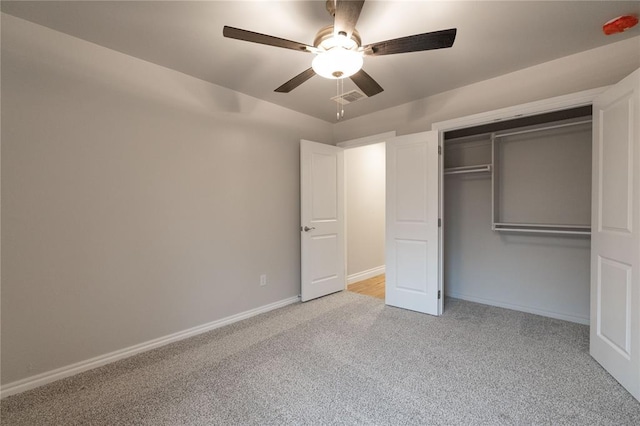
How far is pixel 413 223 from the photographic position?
3225 millimetres

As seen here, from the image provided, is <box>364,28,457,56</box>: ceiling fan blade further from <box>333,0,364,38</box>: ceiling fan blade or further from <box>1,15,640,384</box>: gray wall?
<box>1,15,640,384</box>: gray wall

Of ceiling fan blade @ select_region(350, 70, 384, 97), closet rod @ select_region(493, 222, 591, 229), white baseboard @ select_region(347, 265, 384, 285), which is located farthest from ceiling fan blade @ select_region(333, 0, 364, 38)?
white baseboard @ select_region(347, 265, 384, 285)

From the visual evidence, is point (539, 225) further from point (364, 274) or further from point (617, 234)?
point (364, 274)

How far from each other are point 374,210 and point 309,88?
2629 millimetres

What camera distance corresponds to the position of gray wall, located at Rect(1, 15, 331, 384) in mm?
1889

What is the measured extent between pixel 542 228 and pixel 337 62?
9.91 ft

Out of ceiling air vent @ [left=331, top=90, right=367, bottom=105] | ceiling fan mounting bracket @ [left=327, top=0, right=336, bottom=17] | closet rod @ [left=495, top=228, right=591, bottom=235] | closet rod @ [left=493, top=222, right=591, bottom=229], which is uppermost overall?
ceiling fan mounting bracket @ [left=327, top=0, right=336, bottom=17]

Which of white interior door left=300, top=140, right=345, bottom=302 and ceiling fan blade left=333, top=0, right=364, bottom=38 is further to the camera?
white interior door left=300, top=140, right=345, bottom=302

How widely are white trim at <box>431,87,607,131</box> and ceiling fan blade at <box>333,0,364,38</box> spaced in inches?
77.8

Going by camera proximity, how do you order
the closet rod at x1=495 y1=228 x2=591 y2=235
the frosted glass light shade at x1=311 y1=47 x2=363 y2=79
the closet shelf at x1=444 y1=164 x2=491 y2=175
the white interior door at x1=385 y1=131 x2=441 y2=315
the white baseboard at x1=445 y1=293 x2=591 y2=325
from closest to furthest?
the frosted glass light shade at x1=311 y1=47 x2=363 y2=79
the closet rod at x1=495 y1=228 x2=591 y2=235
the white baseboard at x1=445 y1=293 x2=591 y2=325
the white interior door at x1=385 y1=131 x2=441 y2=315
the closet shelf at x1=444 y1=164 x2=491 y2=175

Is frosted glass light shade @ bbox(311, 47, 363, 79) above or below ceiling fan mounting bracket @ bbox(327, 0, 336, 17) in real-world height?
below

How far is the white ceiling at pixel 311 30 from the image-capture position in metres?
1.78

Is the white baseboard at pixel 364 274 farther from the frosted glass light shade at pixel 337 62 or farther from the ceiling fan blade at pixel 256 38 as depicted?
the ceiling fan blade at pixel 256 38

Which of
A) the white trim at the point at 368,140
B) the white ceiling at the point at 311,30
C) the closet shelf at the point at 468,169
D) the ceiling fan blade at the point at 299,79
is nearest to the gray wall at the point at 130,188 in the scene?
the white ceiling at the point at 311,30
